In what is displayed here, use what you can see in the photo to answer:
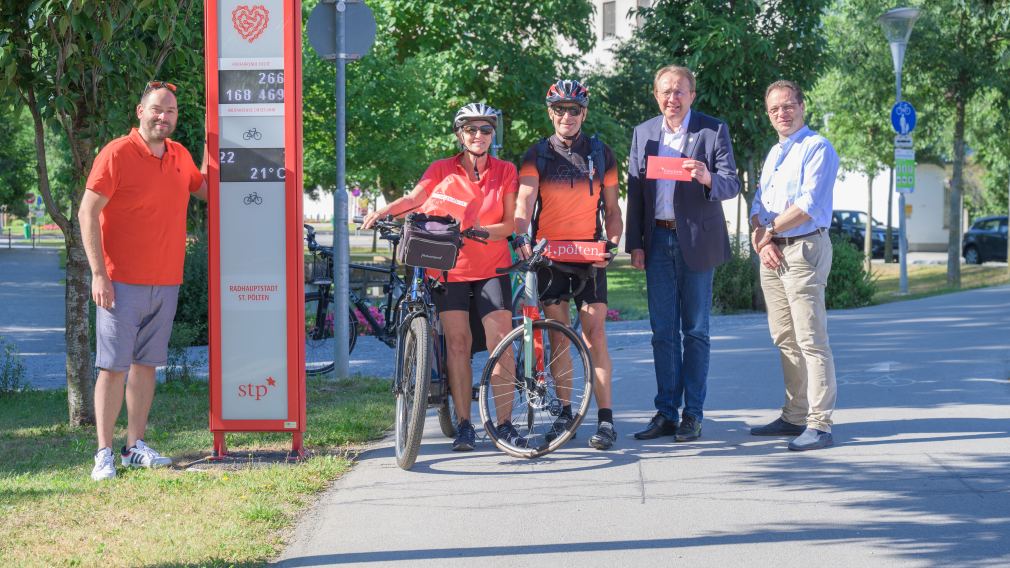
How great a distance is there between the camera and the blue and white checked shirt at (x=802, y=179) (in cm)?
666

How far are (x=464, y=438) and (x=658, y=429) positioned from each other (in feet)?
3.85

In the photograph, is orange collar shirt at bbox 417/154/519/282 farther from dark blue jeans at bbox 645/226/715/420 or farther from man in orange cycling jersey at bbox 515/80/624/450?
dark blue jeans at bbox 645/226/715/420

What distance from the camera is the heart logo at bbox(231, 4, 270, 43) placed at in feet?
21.4

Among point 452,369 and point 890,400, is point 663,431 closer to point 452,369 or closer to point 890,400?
point 452,369

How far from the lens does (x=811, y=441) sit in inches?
264

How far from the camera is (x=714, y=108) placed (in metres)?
17.7

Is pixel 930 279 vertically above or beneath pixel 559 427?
beneath

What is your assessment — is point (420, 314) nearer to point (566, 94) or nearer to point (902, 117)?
point (566, 94)

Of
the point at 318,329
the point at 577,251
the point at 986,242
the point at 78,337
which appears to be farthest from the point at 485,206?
the point at 986,242

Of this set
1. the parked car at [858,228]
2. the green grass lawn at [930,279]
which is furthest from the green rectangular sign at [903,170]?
the parked car at [858,228]

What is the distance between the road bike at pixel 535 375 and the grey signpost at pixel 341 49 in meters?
3.62

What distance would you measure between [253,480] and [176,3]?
10.5ft

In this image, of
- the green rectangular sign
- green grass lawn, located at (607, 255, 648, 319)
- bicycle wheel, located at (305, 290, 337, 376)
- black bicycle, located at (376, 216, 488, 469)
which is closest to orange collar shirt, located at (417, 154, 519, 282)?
black bicycle, located at (376, 216, 488, 469)

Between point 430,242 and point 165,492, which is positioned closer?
point 165,492
